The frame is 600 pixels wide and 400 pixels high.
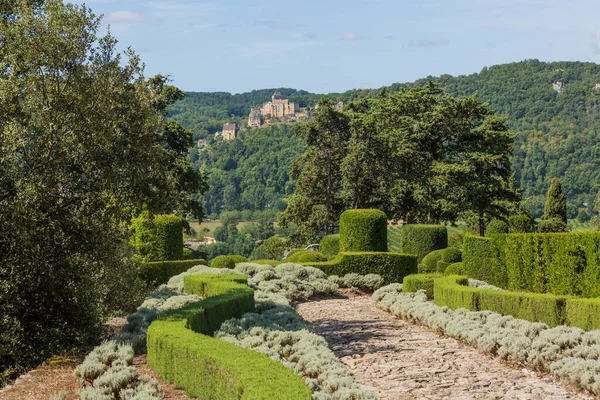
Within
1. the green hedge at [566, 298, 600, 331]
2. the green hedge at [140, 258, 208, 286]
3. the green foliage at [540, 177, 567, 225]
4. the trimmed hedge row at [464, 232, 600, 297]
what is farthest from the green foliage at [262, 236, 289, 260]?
the green hedge at [566, 298, 600, 331]

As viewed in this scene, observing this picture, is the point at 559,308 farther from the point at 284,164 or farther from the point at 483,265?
the point at 284,164

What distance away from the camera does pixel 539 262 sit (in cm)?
1792

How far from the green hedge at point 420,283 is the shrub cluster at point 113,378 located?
11.4 m

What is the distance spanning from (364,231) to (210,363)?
1819 centimetres

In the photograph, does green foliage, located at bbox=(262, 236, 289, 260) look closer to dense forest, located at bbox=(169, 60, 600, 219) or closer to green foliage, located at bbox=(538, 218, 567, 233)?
green foliage, located at bbox=(538, 218, 567, 233)

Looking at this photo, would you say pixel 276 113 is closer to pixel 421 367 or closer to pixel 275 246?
pixel 275 246

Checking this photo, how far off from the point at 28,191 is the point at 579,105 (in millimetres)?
116419

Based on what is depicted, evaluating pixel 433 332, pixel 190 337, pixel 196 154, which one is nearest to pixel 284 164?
pixel 196 154

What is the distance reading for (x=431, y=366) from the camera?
11.8m

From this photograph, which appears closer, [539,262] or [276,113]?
[539,262]

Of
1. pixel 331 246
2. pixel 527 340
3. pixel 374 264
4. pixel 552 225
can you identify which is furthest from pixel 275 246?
pixel 527 340

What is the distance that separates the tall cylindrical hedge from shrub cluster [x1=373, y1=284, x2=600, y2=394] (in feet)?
30.8

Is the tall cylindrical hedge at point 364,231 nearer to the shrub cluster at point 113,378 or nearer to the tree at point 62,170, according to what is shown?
the tree at point 62,170

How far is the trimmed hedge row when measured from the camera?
1554 cm
